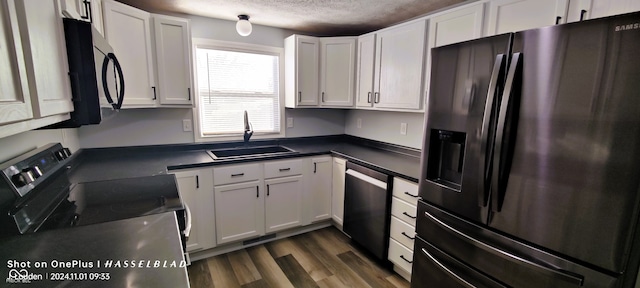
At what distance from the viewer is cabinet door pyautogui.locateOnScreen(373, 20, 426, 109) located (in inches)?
85.3

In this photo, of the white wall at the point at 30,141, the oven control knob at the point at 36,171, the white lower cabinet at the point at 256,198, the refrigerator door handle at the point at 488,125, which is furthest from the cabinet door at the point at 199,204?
the refrigerator door handle at the point at 488,125

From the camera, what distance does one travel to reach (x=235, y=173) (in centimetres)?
239

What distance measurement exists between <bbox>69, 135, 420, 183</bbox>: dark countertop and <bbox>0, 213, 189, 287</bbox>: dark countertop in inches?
33.9

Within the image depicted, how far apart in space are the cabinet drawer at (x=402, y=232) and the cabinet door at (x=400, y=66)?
0.92m

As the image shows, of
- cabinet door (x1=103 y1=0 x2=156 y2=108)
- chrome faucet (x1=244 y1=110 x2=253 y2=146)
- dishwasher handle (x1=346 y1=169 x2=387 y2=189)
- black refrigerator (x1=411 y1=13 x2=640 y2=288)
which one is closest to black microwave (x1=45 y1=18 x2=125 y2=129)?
cabinet door (x1=103 y1=0 x2=156 y2=108)

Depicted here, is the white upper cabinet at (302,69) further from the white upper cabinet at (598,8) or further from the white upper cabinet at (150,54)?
the white upper cabinet at (598,8)

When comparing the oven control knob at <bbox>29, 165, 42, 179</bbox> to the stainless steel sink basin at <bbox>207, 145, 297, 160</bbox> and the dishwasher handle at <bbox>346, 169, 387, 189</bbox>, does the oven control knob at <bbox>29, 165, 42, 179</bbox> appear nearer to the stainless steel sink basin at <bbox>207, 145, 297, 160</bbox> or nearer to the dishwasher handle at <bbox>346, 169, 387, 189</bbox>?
the stainless steel sink basin at <bbox>207, 145, 297, 160</bbox>

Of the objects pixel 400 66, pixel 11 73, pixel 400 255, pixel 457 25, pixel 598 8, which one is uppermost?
pixel 457 25

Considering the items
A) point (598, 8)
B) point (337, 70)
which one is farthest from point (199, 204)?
point (598, 8)

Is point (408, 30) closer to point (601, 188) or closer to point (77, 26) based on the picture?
point (601, 188)

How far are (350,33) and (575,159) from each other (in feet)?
8.44

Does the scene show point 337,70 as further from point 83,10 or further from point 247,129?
point 83,10

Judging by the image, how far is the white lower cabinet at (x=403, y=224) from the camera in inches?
76.5

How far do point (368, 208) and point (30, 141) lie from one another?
2224mm
